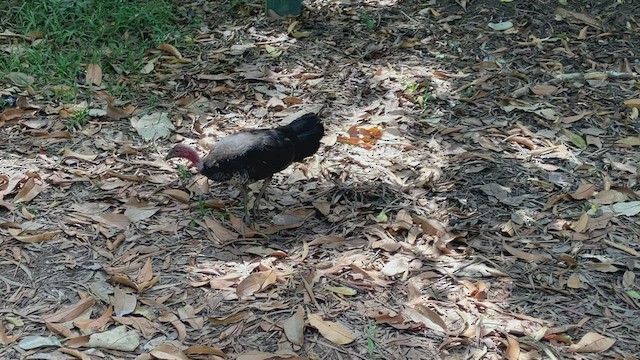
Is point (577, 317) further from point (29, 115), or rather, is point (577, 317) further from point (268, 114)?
point (29, 115)

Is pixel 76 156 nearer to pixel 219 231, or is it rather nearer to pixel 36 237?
pixel 36 237

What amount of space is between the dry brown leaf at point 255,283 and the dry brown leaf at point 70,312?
672 millimetres

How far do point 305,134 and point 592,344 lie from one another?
1828 millimetres

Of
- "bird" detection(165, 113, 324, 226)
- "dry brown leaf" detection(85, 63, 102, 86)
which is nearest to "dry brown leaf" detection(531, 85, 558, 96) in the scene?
"bird" detection(165, 113, 324, 226)

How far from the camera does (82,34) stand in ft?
18.5

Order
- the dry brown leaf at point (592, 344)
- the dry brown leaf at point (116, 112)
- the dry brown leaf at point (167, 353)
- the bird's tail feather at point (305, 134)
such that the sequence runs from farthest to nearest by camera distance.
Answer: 1. the dry brown leaf at point (116, 112)
2. the bird's tail feather at point (305, 134)
3. the dry brown leaf at point (592, 344)
4. the dry brown leaf at point (167, 353)

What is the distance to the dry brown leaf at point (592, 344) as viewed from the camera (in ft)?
10.5

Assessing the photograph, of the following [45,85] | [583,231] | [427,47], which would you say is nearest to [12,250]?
[45,85]

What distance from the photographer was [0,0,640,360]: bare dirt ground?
329 centimetres

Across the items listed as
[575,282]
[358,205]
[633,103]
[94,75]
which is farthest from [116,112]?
[633,103]

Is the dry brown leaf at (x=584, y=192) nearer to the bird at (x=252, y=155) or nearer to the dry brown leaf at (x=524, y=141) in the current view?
the dry brown leaf at (x=524, y=141)

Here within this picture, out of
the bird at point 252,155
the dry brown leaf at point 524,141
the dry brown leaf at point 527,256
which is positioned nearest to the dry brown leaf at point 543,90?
the dry brown leaf at point 524,141

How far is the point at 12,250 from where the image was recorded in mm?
3688

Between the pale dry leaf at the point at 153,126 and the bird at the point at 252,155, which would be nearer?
the bird at the point at 252,155
